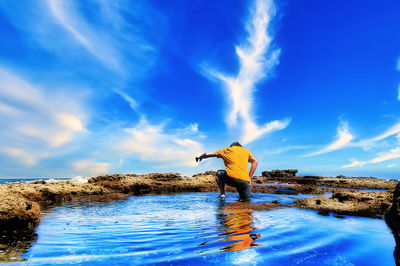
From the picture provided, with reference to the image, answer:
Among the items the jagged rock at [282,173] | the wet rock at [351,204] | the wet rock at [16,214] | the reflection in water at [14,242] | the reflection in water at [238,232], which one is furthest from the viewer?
the jagged rock at [282,173]

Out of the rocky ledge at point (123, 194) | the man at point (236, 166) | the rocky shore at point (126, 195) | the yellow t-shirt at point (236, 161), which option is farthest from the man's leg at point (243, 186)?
the rocky ledge at point (123, 194)

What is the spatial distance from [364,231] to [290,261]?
2.23m

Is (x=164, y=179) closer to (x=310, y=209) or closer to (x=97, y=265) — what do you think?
Answer: (x=310, y=209)

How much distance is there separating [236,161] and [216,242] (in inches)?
209

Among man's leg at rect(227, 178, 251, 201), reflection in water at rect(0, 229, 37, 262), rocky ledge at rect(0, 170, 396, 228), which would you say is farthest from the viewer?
man's leg at rect(227, 178, 251, 201)

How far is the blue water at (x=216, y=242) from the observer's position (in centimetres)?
254

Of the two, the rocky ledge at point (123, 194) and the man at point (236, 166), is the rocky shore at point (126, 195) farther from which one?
the man at point (236, 166)

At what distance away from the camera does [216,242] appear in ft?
10.1

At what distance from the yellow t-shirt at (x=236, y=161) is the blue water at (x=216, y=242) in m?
3.40

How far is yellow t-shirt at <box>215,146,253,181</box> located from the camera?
26.9 feet

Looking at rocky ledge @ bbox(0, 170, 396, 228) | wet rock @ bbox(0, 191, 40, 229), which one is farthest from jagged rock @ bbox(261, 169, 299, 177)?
wet rock @ bbox(0, 191, 40, 229)

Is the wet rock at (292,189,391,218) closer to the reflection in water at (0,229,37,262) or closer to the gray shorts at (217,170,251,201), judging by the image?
the gray shorts at (217,170,251,201)

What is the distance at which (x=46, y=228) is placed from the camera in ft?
13.9

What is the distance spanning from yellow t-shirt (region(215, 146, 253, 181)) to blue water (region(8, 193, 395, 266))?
3400 mm
